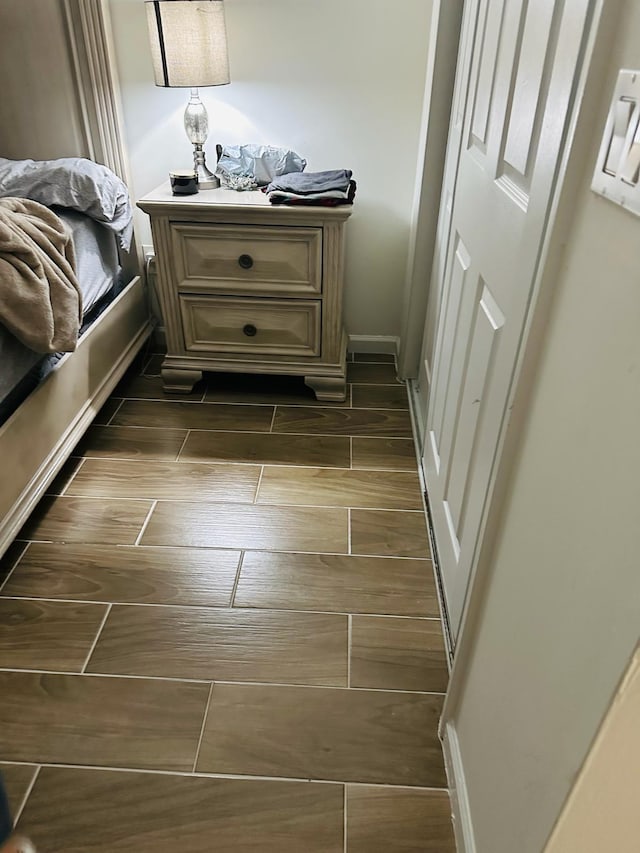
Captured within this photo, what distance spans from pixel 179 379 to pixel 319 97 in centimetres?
112

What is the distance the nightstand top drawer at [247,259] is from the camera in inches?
82.9

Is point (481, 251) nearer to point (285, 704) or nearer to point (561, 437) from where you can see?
point (561, 437)

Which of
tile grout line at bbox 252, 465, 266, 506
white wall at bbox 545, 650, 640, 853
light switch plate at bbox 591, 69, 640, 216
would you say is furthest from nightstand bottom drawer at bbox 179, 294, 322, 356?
white wall at bbox 545, 650, 640, 853

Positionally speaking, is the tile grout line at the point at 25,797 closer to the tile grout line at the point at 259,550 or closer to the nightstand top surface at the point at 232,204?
the tile grout line at the point at 259,550

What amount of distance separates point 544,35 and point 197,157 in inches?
61.1

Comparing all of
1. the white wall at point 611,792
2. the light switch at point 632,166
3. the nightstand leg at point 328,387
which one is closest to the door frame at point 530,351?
the light switch at point 632,166

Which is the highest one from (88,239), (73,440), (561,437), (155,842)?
(561,437)

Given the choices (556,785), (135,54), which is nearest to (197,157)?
(135,54)

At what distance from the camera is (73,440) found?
190 centimetres

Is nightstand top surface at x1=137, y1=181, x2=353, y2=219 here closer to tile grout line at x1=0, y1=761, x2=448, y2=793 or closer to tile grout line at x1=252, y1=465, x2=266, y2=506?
tile grout line at x1=252, y1=465, x2=266, y2=506

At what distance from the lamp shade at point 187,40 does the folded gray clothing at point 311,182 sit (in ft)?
1.18

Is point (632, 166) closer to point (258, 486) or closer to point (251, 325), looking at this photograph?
point (258, 486)

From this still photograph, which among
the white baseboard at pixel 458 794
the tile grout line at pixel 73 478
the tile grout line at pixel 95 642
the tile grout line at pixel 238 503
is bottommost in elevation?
the tile grout line at pixel 95 642

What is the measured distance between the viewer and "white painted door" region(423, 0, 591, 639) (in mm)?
852
